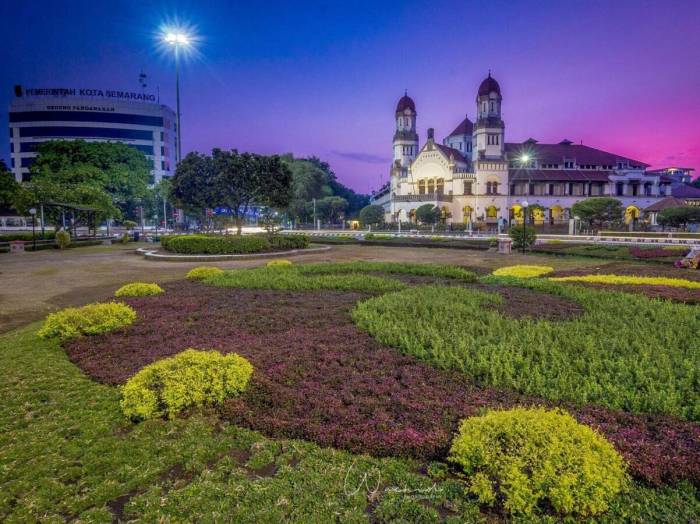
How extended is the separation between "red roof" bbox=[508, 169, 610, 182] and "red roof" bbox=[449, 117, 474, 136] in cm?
1431

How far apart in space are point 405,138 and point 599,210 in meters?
34.6

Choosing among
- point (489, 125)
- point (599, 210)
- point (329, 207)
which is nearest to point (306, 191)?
point (329, 207)

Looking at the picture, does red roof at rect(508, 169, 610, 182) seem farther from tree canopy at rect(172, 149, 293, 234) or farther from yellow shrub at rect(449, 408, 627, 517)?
yellow shrub at rect(449, 408, 627, 517)

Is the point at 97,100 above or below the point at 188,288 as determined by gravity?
above

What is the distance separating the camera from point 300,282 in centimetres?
1020

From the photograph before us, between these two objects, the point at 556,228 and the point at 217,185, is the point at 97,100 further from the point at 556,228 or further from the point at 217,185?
the point at 556,228

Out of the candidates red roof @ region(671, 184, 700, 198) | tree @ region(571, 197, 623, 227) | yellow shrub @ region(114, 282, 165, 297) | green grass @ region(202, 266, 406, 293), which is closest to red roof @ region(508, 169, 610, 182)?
red roof @ region(671, 184, 700, 198)

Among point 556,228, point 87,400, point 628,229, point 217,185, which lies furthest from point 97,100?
point 87,400

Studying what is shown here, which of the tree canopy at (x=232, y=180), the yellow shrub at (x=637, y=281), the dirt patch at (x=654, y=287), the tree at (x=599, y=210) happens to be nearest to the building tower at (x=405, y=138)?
the tree at (x=599, y=210)

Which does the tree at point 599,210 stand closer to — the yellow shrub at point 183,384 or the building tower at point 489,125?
the building tower at point 489,125

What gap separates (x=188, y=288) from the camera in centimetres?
1013

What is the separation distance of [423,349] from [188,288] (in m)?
6.78

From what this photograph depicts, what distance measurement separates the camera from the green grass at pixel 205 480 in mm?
2623

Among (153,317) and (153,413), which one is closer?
(153,413)
